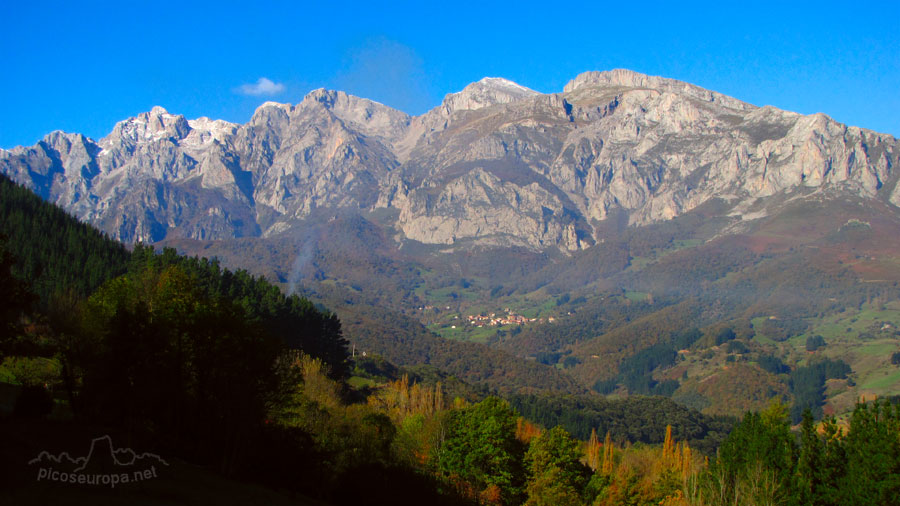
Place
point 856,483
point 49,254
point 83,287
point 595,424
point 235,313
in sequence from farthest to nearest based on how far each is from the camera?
point 595,424 → point 49,254 → point 83,287 → point 856,483 → point 235,313

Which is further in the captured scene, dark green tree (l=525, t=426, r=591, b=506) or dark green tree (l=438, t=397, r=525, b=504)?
dark green tree (l=438, t=397, r=525, b=504)

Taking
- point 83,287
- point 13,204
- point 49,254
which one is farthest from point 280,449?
point 13,204

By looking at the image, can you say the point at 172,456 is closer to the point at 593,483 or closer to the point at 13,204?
the point at 593,483

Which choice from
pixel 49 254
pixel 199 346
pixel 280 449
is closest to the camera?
pixel 199 346

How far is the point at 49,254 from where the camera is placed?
331ft

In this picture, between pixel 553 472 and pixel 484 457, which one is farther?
pixel 484 457

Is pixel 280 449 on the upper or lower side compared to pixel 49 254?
lower

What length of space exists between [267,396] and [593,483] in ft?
118

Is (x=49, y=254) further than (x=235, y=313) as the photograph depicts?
Yes

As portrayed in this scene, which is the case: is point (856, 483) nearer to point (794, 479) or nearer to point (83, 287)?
point (794, 479)

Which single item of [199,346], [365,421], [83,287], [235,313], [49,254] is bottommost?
[365,421]

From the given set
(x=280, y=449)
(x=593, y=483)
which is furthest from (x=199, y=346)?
(x=593, y=483)

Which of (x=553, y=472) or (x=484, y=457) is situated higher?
(x=484, y=457)

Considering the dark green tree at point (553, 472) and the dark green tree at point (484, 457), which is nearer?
the dark green tree at point (553, 472)
